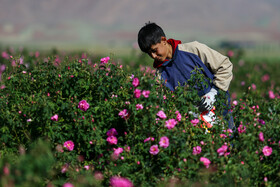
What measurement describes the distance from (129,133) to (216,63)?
123cm

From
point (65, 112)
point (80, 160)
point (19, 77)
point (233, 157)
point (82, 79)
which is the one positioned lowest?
point (233, 157)

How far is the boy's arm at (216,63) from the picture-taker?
3.67 metres

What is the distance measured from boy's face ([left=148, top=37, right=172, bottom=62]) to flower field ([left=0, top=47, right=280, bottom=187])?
37 centimetres

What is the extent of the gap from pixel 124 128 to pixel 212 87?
1037 millimetres

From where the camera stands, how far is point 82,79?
10.8 feet

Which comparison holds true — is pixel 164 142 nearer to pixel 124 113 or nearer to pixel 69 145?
pixel 124 113

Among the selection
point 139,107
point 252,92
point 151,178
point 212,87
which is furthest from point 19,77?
point 252,92

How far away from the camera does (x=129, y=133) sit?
120 inches

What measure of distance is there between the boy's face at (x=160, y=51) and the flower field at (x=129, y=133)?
0.37 m

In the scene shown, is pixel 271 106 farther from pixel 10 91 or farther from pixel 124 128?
pixel 10 91

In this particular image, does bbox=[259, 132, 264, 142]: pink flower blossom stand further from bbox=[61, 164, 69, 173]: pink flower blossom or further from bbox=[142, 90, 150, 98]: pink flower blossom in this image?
bbox=[61, 164, 69, 173]: pink flower blossom

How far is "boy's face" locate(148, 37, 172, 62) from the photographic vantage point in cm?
357

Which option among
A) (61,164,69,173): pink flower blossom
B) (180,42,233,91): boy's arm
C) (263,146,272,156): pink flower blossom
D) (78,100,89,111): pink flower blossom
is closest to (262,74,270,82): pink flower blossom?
(180,42,233,91): boy's arm

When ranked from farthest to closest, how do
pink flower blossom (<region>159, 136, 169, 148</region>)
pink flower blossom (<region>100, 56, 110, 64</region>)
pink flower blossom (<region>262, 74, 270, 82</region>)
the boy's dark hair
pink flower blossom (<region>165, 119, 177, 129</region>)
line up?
pink flower blossom (<region>262, 74, 270, 82</region>)
the boy's dark hair
pink flower blossom (<region>100, 56, 110, 64</region>)
pink flower blossom (<region>165, 119, 177, 129</region>)
pink flower blossom (<region>159, 136, 169, 148</region>)
